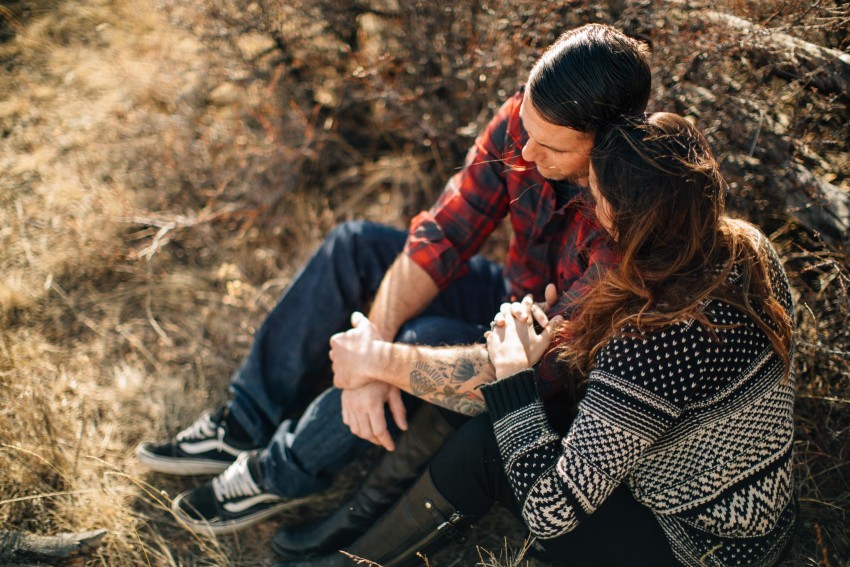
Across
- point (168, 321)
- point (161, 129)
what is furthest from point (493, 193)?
point (161, 129)

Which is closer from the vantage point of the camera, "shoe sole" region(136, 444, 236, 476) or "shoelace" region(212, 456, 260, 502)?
"shoelace" region(212, 456, 260, 502)

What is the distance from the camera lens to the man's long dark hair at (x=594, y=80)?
1.53m

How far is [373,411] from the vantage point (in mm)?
1953

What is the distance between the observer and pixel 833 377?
2135mm

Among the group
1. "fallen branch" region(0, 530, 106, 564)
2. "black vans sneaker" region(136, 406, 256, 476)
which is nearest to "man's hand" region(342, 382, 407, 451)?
"black vans sneaker" region(136, 406, 256, 476)

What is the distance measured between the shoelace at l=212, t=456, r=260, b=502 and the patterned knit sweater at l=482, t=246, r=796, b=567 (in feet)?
3.71

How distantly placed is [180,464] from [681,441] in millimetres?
1953

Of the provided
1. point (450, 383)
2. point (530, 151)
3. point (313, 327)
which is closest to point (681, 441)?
point (450, 383)

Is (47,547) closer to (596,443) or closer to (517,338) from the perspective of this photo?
(517,338)

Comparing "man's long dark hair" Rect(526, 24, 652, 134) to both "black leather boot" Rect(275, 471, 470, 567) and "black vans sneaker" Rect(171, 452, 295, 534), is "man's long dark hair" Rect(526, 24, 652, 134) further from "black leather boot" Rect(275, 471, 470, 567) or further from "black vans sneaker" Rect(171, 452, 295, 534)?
"black vans sneaker" Rect(171, 452, 295, 534)

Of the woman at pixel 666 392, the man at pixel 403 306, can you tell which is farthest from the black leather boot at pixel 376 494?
the woman at pixel 666 392

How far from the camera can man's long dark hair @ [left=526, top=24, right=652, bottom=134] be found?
1529mm

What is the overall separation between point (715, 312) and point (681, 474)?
45cm

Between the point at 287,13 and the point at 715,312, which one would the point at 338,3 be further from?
the point at 715,312
